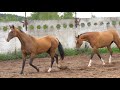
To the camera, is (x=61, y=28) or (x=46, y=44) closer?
(x=46, y=44)

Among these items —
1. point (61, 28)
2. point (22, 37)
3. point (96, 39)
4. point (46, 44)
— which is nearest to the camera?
point (22, 37)

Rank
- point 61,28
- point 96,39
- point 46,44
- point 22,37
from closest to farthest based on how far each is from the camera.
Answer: point 22,37 < point 46,44 < point 96,39 < point 61,28

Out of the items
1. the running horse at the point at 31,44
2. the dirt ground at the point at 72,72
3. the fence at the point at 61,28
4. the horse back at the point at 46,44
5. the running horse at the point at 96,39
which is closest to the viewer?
the dirt ground at the point at 72,72

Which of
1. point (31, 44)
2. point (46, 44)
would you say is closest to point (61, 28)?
point (46, 44)

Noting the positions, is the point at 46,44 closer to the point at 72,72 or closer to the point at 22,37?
the point at 22,37

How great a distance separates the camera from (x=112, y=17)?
15.6 metres

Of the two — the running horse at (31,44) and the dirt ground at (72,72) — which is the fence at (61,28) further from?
the running horse at (31,44)

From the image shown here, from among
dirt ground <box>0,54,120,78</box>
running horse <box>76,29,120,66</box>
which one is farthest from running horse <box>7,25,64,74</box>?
running horse <box>76,29,120,66</box>

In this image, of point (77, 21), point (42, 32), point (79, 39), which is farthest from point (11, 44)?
point (79, 39)

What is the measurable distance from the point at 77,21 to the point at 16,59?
152 inches

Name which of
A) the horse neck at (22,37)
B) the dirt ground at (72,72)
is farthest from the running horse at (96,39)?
the horse neck at (22,37)

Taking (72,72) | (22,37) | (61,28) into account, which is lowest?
(72,72)

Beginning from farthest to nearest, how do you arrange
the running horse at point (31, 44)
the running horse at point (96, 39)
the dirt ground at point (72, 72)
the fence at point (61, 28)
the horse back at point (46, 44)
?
1. the fence at point (61, 28)
2. the running horse at point (96, 39)
3. the horse back at point (46, 44)
4. the running horse at point (31, 44)
5. the dirt ground at point (72, 72)
